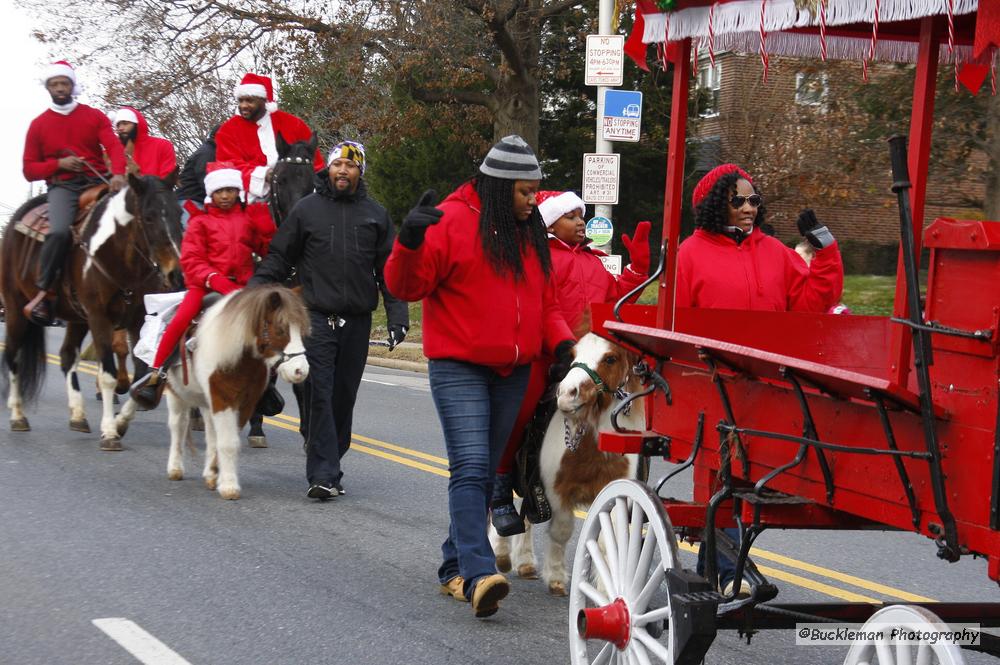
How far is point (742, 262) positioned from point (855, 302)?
17345 mm

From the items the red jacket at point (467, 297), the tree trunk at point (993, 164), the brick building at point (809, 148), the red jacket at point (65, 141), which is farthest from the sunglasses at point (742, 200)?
the brick building at point (809, 148)

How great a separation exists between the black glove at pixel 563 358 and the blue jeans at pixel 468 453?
12.4 inches

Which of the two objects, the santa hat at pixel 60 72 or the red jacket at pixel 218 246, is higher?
the santa hat at pixel 60 72

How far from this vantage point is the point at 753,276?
5.70 metres

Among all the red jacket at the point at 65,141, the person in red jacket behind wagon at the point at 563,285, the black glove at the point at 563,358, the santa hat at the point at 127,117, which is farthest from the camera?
the santa hat at the point at 127,117

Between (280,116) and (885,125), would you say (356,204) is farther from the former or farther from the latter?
(885,125)

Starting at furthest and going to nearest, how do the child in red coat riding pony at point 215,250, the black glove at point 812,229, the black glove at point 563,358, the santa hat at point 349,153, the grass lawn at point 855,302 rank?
the grass lawn at point 855,302
the child in red coat riding pony at point 215,250
the santa hat at point 349,153
the black glove at point 563,358
the black glove at point 812,229

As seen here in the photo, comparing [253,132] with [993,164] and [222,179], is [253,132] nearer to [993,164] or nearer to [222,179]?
[222,179]

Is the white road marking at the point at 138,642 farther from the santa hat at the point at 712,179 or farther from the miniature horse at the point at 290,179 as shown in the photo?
the miniature horse at the point at 290,179

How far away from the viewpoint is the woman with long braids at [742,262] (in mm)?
5586

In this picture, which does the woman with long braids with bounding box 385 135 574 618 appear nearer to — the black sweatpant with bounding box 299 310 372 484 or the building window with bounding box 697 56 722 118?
the black sweatpant with bounding box 299 310 372 484

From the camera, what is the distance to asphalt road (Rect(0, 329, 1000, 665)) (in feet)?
17.3

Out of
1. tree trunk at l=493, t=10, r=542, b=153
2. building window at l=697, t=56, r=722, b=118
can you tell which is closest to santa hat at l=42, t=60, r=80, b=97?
tree trunk at l=493, t=10, r=542, b=153

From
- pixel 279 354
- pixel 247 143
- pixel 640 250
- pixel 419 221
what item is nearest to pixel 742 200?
pixel 640 250
